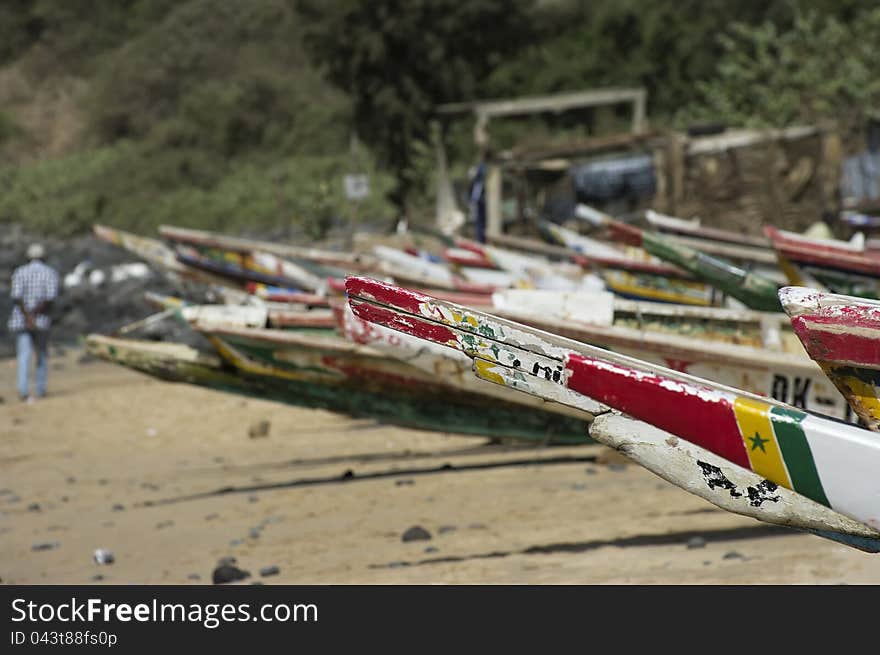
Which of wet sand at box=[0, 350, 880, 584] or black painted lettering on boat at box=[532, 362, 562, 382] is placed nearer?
black painted lettering on boat at box=[532, 362, 562, 382]

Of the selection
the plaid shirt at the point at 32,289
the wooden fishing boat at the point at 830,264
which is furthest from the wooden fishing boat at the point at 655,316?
the plaid shirt at the point at 32,289

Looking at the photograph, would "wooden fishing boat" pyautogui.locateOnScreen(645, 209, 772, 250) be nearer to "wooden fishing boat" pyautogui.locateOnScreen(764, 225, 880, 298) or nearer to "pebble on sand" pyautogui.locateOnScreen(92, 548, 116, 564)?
"wooden fishing boat" pyautogui.locateOnScreen(764, 225, 880, 298)

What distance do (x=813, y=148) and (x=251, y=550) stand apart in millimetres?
12476

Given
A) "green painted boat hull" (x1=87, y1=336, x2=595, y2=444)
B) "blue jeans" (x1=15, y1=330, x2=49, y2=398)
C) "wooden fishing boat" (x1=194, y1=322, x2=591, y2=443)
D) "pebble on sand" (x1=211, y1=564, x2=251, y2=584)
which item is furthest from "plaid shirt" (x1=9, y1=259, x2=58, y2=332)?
"pebble on sand" (x1=211, y1=564, x2=251, y2=584)

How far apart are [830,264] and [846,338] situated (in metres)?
4.69

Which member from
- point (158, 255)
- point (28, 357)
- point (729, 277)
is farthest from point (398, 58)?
point (729, 277)

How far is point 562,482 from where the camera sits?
8516 mm

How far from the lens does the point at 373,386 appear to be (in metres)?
8.98

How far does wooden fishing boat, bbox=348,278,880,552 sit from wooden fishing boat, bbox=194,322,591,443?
4956 mm

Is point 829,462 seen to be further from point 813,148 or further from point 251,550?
point 813,148

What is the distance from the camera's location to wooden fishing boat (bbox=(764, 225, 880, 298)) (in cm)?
778

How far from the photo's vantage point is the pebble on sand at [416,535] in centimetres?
729

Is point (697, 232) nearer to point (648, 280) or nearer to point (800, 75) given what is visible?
point (648, 280)

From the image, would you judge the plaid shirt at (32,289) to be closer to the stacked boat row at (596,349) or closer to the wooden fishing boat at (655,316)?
the stacked boat row at (596,349)
